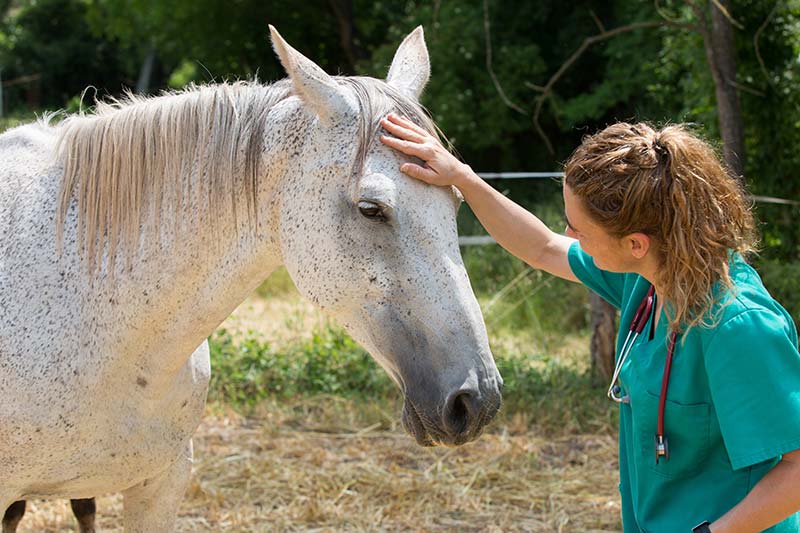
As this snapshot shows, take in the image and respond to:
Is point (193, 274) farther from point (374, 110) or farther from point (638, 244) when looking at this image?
point (638, 244)

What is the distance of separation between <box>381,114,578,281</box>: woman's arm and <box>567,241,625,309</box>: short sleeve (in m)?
0.10

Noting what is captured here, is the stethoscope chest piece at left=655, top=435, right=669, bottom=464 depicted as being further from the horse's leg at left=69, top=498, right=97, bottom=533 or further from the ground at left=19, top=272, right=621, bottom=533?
the horse's leg at left=69, top=498, right=97, bottom=533

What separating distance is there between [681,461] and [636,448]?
0.10 m

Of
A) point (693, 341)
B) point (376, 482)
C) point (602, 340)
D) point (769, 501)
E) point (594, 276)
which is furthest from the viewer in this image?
point (602, 340)

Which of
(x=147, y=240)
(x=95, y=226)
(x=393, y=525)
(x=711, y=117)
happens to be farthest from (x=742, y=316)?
(x=711, y=117)

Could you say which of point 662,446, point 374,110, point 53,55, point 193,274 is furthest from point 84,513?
point 53,55

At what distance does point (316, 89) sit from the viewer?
1.97 m

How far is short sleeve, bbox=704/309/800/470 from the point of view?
155 centimetres

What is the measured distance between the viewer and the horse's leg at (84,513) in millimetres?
3023

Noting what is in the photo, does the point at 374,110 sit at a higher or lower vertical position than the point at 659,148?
higher

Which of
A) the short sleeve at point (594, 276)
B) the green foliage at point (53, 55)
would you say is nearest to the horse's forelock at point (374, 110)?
the short sleeve at point (594, 276)

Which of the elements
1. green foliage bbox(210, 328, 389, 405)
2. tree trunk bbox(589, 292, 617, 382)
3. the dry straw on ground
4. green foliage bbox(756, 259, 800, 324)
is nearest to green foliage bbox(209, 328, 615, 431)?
green foliage bbox(210, 328, 389, 405)

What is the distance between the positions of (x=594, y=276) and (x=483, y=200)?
34cm

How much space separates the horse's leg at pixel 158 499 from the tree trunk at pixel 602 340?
10.9 ft
